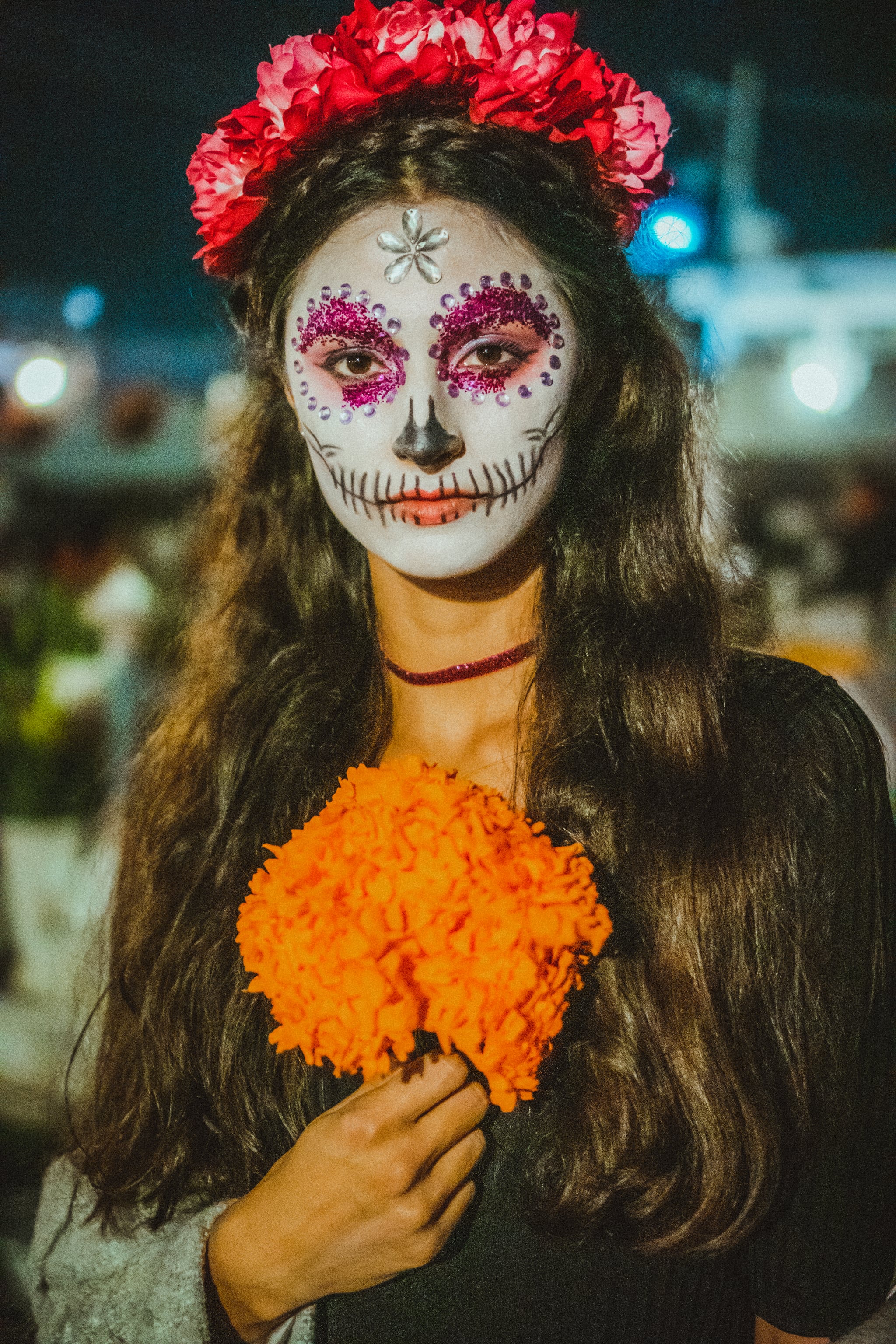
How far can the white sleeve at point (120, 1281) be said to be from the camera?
35.7 inches

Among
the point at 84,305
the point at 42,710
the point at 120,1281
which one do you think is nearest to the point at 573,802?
the point at 120,1281

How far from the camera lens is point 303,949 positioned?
77 cm

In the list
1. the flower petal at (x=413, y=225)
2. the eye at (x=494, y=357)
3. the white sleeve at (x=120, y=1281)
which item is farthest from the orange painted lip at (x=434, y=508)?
the white sleeve at (x=120, y=1281)

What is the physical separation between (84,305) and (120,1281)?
141cm

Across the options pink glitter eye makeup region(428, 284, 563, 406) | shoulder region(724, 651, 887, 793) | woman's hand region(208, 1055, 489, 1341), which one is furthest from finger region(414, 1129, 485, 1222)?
pink glitter eye makeup region(428, 284, 563, 406)

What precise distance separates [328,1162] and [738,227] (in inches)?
97.6

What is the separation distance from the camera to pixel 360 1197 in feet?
2.70

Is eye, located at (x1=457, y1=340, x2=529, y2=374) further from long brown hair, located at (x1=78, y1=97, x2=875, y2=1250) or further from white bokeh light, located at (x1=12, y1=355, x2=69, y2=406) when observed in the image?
white bokeh light, located at (x1=12, y1=355, x2=69, y2=406)

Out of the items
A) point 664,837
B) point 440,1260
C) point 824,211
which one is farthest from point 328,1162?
point 824,211

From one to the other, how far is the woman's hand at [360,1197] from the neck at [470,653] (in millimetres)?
290

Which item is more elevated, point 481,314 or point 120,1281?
point 481,314

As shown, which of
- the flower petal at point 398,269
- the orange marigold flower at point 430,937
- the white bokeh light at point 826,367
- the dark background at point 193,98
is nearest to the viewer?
the orange marigold flower at point 430,937

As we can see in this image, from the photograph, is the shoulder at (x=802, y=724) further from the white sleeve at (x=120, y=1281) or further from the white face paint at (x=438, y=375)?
the white sleeve at (x=120, y=1281)

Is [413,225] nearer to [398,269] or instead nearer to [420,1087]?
[398,269]
